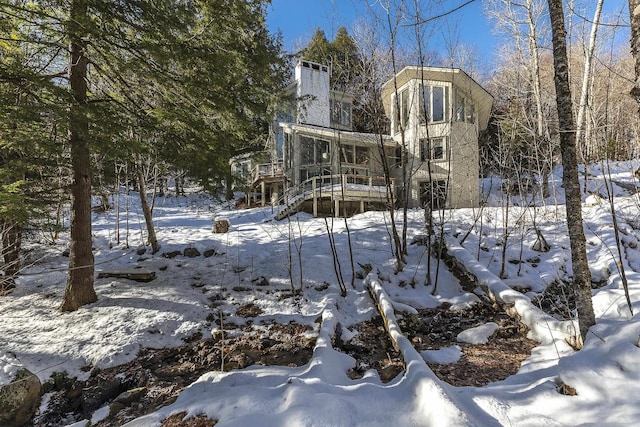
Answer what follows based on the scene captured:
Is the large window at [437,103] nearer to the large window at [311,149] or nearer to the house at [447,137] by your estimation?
the house at [447,137]

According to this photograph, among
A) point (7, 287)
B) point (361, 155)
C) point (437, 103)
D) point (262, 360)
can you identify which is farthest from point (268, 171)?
point (262, 360)

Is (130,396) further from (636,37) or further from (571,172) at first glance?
(636,37)

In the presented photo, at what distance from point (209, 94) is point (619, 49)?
46.5 ft

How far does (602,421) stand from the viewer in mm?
2152

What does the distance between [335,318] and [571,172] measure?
399cm

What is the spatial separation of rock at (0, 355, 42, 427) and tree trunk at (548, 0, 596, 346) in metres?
6.02

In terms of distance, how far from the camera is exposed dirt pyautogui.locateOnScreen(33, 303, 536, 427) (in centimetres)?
352

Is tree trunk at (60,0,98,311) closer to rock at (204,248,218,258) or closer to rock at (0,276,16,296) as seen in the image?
rock at (0,276,16,296)

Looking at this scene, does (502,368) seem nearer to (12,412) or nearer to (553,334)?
(553,334)

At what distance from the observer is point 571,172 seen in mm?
3285

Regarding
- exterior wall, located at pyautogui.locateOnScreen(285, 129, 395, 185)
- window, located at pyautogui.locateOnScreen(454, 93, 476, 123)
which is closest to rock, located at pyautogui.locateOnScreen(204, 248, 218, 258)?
exterior wall, located at pyautogui.locateOnScreen(285, 129, 395, 185)

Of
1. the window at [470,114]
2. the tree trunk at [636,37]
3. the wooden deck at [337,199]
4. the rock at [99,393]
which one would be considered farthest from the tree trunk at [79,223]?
the window at [470,114]

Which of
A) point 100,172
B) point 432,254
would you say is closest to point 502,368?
point 432,254

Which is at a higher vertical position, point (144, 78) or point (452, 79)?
point (452, 79)
